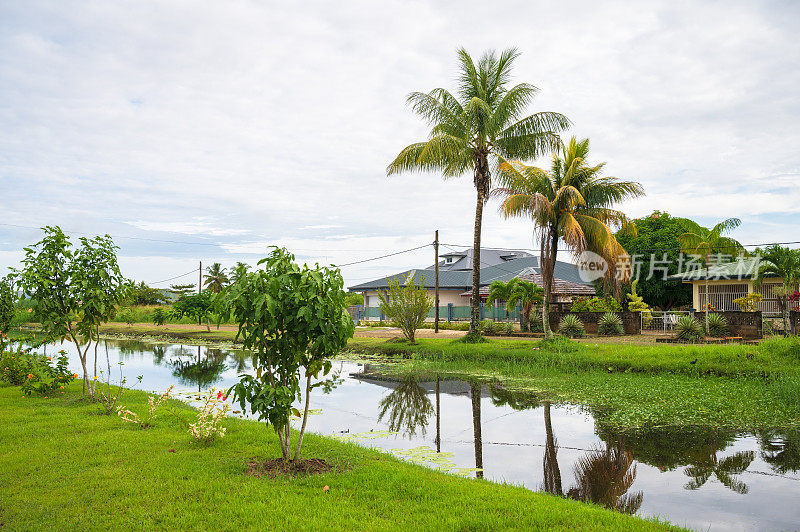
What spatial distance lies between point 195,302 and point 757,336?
31685 millimetres

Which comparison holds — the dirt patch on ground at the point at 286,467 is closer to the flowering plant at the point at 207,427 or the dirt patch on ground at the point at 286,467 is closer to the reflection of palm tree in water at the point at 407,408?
the flowering plant at the point at 207,427

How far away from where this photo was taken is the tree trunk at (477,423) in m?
7.62

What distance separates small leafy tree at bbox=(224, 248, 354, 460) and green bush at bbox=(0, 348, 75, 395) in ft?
23.2

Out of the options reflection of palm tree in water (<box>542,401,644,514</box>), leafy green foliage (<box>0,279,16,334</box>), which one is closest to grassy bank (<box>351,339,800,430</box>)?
Answer: reflection of palm tree in water (<box>542,401,644,514</box>)

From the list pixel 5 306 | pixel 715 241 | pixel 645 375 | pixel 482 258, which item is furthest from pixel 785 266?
pixel 482 258

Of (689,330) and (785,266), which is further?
(785,266)

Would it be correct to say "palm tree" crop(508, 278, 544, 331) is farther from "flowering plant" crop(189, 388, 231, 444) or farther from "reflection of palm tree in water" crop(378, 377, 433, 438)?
"flowering plant" crop(189, 388, 231, 444)

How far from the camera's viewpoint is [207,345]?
29.4m

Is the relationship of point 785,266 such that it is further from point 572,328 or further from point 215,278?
point 215,278

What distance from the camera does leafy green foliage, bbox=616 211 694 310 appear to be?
1577 inches

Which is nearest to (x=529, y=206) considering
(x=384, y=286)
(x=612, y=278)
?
(x=612, y=278)

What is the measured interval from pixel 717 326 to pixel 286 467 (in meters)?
21.0

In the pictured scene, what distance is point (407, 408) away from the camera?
11617 millimetres

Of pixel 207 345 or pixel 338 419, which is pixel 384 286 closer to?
pixel 207 345
